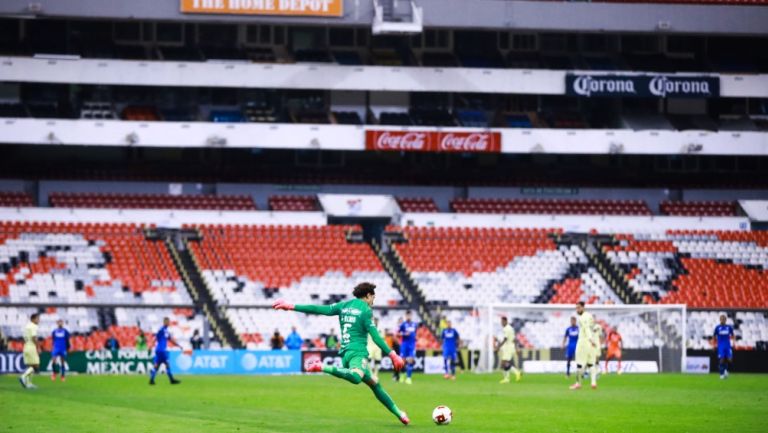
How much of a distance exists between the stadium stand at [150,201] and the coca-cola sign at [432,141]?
6.87 m

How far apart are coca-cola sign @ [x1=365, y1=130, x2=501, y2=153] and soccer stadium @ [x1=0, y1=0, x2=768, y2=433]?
106mm

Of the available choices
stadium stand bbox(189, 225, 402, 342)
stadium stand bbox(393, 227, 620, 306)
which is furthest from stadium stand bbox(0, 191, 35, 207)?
stadium stand bbox(393, 227, 620, 306)

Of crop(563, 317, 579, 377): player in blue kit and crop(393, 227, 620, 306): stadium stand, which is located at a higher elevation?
crop(393, 227, 620, 306): stadium stand

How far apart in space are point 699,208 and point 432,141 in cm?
1444

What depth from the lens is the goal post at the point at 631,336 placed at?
50.7m

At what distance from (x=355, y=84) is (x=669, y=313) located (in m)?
20.5

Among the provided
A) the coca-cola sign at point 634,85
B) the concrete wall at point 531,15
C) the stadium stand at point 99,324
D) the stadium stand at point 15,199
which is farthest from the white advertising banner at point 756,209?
the stadium stand at point 15,199

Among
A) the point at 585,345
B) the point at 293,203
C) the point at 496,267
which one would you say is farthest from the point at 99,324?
the point at 585,345

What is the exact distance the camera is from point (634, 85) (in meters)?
65.8

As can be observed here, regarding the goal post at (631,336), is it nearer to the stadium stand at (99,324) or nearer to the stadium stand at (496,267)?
the stadium stand at (496,267)

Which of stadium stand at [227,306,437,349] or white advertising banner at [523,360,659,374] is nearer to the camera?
white advertising banner at [523,360,659,374]

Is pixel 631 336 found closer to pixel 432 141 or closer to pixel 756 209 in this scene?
pixel 432 141

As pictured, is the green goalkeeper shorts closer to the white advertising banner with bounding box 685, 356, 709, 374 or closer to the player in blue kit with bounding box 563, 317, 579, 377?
the player in blue kit with bounding box 563, 317, 579, 377

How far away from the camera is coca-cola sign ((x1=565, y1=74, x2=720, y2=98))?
2584 inches
